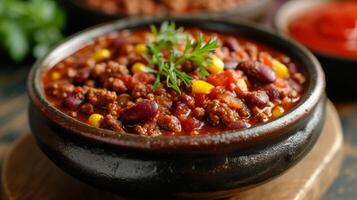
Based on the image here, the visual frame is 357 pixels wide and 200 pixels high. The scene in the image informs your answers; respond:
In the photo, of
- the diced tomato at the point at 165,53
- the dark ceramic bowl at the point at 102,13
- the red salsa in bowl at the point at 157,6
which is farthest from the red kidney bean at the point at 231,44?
the red salsa in bowl at the point at 157,6

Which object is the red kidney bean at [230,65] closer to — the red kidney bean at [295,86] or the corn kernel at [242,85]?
the corn kernel at [242,85]

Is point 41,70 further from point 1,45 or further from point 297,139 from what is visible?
point 1,45

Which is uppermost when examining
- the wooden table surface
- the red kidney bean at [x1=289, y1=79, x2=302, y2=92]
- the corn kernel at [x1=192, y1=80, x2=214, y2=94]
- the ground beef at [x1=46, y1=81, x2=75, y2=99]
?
the corn kernel at [x1=192, y1=80, x2=214, y2=94]

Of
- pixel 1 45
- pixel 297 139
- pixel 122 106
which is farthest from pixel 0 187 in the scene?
pixel 1 45

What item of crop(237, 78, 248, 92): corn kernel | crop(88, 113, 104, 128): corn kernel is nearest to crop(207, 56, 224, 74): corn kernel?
crop(237, 78, 248, 92): corn kernel

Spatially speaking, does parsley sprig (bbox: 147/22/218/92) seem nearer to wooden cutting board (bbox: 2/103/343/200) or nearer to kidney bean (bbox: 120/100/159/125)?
kidney bean (bbox: 120/100/159/125)

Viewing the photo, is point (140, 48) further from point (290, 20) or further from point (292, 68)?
point (290, 20)
